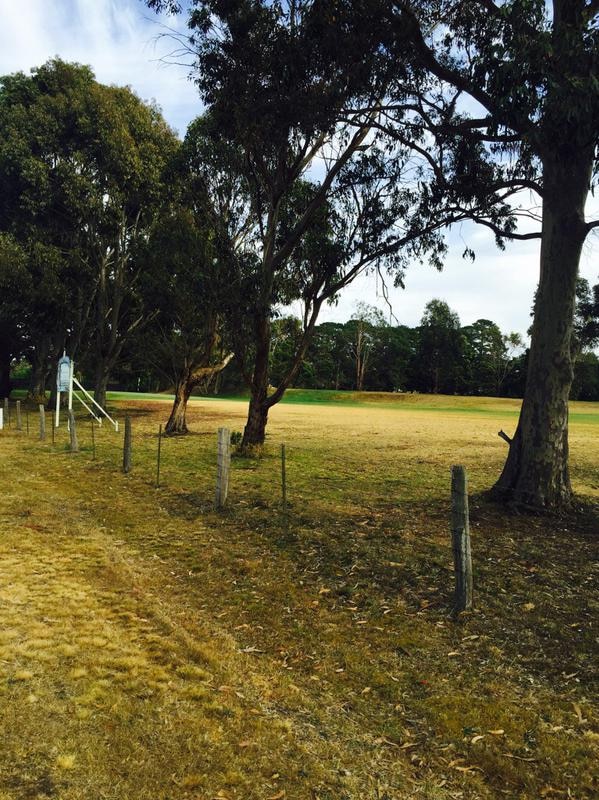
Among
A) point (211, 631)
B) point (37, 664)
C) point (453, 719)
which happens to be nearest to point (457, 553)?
point (453, 719)

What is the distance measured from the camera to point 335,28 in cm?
1120

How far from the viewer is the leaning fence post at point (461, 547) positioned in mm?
6504

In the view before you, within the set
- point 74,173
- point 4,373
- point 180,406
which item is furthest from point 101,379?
point 4,373

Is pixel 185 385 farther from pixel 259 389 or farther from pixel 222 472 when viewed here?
pixel 222 472

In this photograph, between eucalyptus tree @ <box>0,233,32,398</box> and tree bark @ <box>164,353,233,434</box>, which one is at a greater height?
eucalyptus tree @ <box>0,233,32,398</box>

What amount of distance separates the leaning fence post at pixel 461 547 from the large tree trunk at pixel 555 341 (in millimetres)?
5194

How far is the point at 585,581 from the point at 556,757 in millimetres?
4098

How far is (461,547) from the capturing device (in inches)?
255

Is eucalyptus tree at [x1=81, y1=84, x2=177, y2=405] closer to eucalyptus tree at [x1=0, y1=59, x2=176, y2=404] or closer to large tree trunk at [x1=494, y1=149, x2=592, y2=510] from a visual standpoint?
eucalyptus tree at [x1=0, y1=59, x2=176, y2=404]

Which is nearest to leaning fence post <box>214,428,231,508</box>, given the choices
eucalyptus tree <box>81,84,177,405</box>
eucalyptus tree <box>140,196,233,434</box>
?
eucalyptus tree <box>140,196,233,434</box>

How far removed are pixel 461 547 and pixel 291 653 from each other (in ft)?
7.60

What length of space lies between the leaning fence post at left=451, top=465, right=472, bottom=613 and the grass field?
234mm

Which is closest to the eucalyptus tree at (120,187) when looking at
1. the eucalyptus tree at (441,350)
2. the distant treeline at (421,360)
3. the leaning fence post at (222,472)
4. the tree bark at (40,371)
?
the tree bark at (40,371)

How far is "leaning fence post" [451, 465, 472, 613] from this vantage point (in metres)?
6.50
